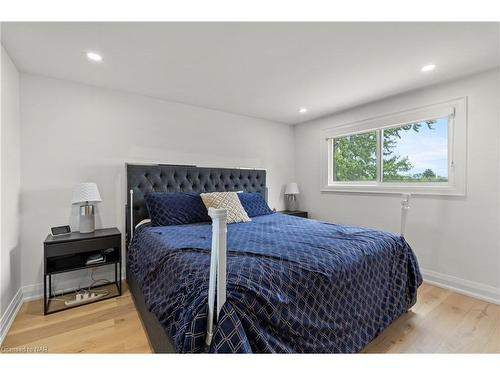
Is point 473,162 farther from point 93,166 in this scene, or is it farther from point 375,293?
point 93,166

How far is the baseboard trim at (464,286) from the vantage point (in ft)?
7.38

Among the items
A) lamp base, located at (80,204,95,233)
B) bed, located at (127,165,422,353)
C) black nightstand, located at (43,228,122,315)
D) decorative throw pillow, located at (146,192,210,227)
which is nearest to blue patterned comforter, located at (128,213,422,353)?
bed, located at (127,165,422,353)

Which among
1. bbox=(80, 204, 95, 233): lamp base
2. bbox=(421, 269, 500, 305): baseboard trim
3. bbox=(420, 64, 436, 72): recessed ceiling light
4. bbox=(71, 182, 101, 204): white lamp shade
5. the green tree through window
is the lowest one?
bbox=(421, 269, 500, 305): baseboard trim

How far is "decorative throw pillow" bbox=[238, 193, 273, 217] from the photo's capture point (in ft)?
9.70

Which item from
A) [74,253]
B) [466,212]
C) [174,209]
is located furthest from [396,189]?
[74,253]

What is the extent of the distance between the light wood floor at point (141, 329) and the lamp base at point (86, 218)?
72cm

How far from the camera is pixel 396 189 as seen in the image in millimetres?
2961

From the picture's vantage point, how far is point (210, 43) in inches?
70.0

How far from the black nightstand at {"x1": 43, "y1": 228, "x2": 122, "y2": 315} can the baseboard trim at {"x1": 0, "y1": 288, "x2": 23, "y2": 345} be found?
0.20 metres

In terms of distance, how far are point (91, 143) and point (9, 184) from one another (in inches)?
31.5

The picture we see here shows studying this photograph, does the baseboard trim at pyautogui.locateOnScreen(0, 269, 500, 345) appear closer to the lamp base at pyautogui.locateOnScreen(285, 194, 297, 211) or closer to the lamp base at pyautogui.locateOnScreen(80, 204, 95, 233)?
the lamp base at pyautogui.locateOnScreen(80, 204, 95, 233)

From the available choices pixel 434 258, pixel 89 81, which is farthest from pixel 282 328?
pixel 89 81

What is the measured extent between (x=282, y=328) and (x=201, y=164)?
2.54m

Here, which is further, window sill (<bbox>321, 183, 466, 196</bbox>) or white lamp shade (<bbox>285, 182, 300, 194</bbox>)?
white lamp shade (<bbox>285, 182, 300, 194</bbox>)
